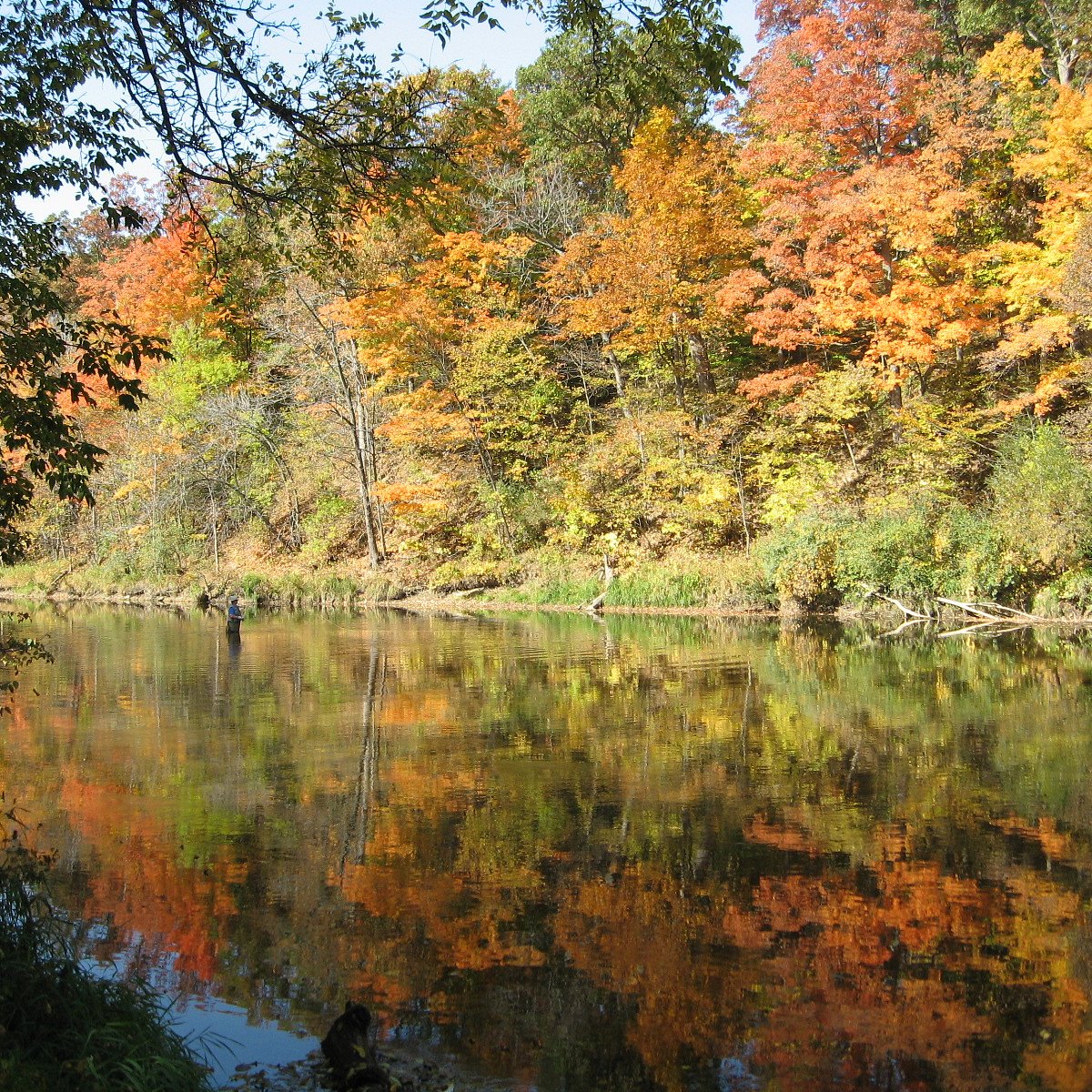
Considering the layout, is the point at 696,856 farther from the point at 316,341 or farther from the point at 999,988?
the point at 316,341

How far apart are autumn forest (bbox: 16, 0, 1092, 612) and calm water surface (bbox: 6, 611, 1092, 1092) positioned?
8447 mm

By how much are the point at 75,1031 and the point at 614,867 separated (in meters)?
3.78

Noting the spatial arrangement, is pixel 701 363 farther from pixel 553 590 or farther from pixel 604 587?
pixel 553 590

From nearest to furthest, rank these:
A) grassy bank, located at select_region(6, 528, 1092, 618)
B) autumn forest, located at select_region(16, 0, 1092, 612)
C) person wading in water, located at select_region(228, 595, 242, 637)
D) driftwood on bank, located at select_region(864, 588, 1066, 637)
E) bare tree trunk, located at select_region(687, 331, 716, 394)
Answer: driftwood on bank, located at select_region(864, 588, 1066, 637)
grassy bank, located at select_region(6, 528, 1092, 618)
person wading in water, located at select_region(228, 595, 242, 637)
autumn forest, located at select_region(16, 0, 1092, 612)
bare tree trunk, located at select_region(687, 331, 716, 394)

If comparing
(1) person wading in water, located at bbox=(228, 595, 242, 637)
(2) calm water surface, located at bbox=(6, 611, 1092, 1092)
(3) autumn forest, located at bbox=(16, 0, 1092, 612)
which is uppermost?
(3) autumn forest, located at bbox=(16, 0, 1092, 612)

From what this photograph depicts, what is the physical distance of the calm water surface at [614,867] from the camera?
492 cm

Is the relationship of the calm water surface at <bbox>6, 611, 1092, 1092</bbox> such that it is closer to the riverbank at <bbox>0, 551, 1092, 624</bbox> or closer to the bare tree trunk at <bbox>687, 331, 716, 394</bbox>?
the riverbank at <bbox>0, 551, 1092, 624</bbox>

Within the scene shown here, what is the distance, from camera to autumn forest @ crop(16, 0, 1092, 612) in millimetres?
21875

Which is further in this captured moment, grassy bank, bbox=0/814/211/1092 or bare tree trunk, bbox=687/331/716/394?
bare tree trunk, bbox=687/331/716/394

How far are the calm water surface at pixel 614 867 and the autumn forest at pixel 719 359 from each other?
8.45 m

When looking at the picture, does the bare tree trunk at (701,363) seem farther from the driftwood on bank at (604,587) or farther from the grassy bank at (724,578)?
the driftwood on bank at (604,587)

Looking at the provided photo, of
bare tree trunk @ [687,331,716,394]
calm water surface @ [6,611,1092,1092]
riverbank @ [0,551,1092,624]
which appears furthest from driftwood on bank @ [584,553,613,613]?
calm water surface @ [6,611,1092,1092]

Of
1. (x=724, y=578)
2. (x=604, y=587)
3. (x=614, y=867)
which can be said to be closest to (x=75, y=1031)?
(x=614, y=867)

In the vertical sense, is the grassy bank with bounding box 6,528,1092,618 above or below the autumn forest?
below
